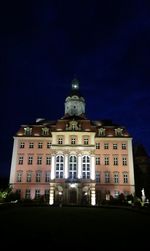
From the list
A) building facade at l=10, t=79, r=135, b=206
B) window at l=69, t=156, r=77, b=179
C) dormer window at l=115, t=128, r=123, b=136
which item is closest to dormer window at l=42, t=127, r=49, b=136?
building facade at l=10, t=79, r=135, b=206

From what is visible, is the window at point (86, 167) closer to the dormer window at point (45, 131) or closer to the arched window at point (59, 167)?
the arched window at point (59, 167)

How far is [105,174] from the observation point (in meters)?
54.7

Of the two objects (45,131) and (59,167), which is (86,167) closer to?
(59,167)

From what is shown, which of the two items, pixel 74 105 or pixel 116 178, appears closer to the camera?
pixel 116 178

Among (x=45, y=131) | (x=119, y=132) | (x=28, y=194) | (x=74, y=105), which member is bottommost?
(x=28, y=194)

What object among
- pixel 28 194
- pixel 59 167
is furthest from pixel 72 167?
pixel 28 194

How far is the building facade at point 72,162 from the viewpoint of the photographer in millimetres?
50469

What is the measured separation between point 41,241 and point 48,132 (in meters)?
49.8

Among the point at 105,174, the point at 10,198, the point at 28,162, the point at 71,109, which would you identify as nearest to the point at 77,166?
the point at 105,174

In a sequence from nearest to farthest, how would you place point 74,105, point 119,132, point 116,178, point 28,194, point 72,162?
point 72,162
point 28,194
point 116,178
point 119,132
point 74,105

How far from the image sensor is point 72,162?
52.6 m

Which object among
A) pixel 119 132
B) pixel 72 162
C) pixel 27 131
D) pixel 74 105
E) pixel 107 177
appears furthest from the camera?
pixel 74 105

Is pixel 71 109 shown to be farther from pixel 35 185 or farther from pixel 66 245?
pixel 66 245

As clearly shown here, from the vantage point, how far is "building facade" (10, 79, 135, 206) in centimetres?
5047
